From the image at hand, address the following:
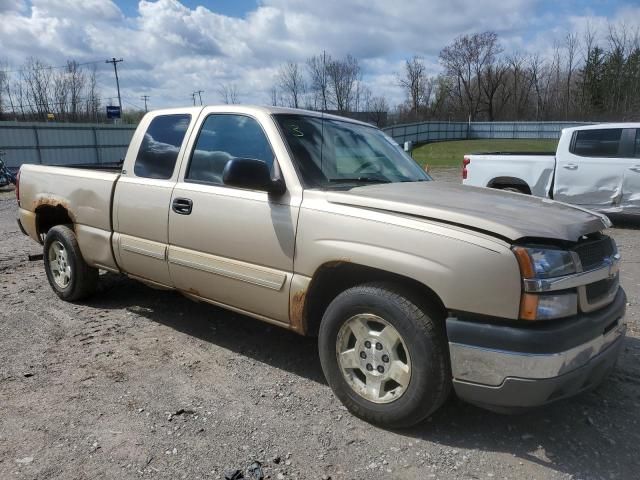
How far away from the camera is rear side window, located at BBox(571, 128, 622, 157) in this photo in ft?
31.4

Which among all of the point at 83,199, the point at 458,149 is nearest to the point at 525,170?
the point at 83,199

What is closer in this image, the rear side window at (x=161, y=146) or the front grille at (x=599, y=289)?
the front grille at (x=599, y=289)

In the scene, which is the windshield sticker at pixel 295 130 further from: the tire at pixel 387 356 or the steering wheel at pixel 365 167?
the tire at pixel 387 356

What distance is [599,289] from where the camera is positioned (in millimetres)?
2986

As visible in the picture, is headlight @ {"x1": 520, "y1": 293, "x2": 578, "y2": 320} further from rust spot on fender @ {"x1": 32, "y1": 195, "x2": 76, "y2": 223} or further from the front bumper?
rust spot on fender @ {"x1": 32, "y1": 195, "x2": 76, "y2": 223}

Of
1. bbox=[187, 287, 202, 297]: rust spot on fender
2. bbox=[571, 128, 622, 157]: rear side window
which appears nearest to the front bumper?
bbox=[187, 287, 202, 297]: rust spot on fender

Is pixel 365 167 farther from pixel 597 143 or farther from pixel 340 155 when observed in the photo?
pixel 597 143

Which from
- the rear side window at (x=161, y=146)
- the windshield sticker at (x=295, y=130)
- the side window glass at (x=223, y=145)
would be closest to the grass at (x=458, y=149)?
the rear side window at (x=161, y=146)

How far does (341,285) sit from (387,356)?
65 centimetres

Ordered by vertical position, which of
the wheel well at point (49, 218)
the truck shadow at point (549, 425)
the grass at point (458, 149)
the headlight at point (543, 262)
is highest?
the headlight at point (543, 262)

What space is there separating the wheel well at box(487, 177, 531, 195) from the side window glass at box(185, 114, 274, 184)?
7.10 metres

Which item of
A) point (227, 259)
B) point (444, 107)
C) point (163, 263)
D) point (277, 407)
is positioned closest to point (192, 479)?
point (277, 407)

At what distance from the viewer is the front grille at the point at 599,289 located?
2.90 m

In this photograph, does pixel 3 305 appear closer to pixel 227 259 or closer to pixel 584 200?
pixel 227 259
